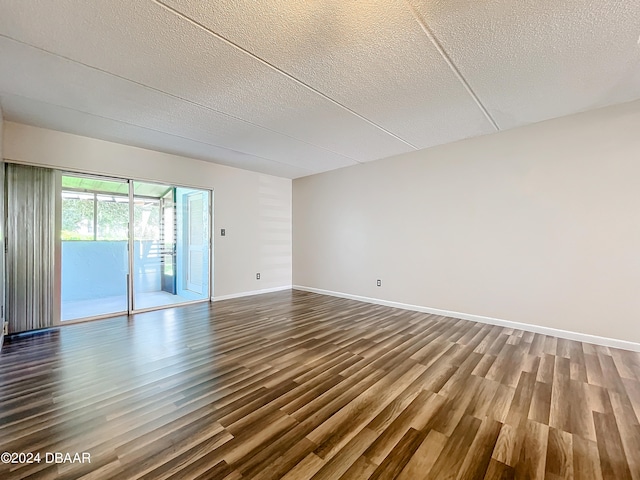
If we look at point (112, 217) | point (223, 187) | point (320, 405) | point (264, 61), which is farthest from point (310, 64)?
point (112, 217)

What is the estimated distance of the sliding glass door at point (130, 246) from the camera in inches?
158

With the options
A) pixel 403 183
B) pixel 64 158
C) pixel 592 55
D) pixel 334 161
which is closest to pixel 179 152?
pixel 64 158

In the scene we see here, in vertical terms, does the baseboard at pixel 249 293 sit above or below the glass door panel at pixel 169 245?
below

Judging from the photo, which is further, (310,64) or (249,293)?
(249,293)

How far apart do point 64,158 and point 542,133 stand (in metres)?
6.21

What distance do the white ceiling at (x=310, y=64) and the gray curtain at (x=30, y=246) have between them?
30.0 inches

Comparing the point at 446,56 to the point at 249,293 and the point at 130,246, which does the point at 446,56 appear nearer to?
the point at 130,246

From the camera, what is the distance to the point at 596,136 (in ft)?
10.4

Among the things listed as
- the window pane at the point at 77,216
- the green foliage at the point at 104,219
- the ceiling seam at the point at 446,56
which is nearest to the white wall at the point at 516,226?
the ceiling seam at the point at 446,56

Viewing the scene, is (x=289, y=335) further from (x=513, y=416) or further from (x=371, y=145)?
A: (x=371, y=145)

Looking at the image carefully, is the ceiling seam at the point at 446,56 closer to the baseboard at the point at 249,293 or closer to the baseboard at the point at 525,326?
the baseboard at the point at 525,326

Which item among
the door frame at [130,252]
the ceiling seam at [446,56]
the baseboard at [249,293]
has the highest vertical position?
the ceiling seam at [446,56]

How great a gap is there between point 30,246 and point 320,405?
13.7 feet

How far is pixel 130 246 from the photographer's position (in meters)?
4.43
